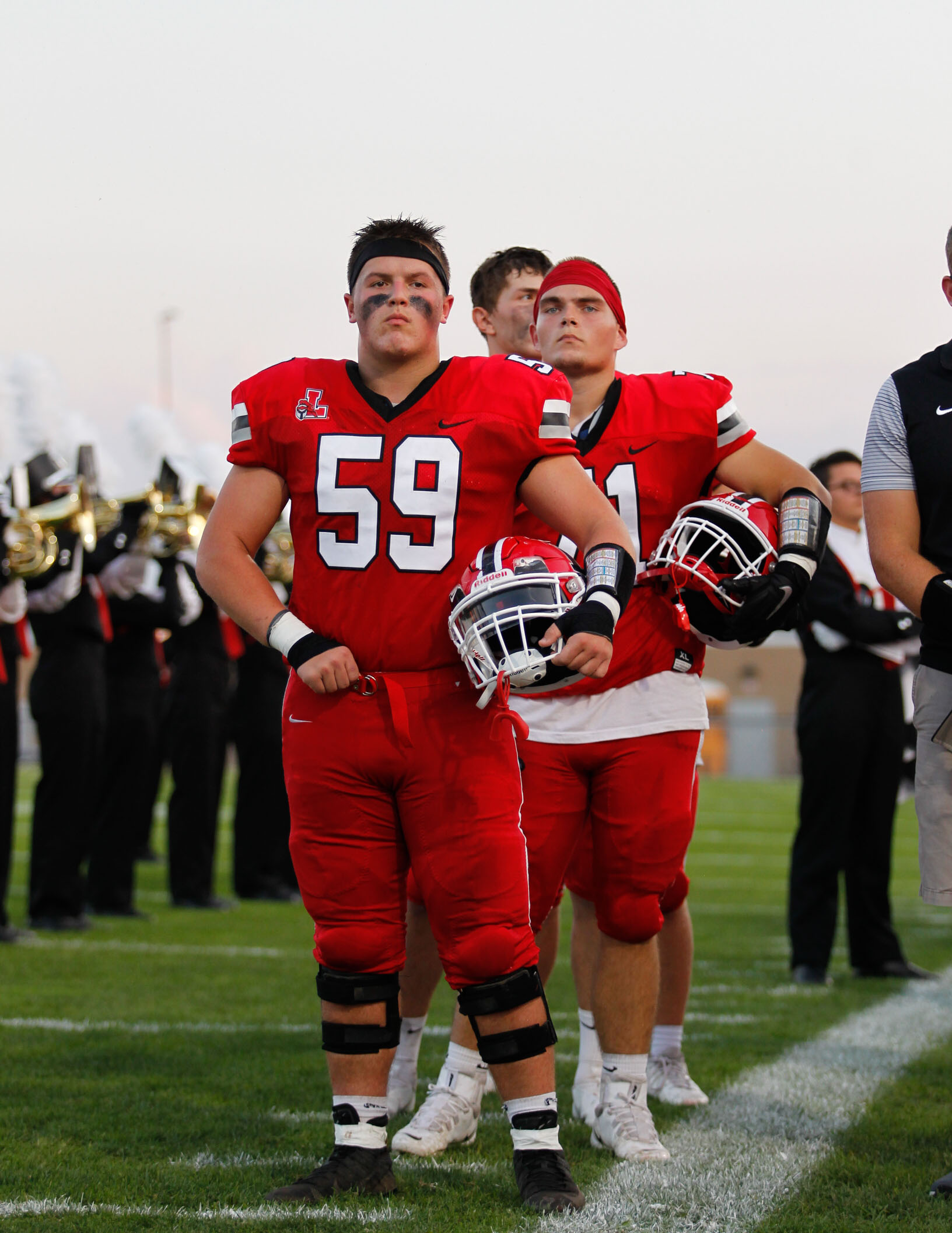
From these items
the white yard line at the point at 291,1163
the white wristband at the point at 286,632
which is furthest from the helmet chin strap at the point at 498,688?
the white yard line at the point at 291,1163

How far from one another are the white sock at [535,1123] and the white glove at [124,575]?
5.98 metres

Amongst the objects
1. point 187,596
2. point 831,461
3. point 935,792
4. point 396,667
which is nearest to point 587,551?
point 396,667

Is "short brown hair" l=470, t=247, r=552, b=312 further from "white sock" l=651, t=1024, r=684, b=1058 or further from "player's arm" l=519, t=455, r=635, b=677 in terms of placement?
"white sock" l=651, t=1024, r=684, b=1058

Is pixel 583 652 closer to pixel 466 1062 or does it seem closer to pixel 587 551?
pixel 587 551

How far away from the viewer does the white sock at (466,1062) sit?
380cm

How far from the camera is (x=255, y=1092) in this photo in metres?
4.16

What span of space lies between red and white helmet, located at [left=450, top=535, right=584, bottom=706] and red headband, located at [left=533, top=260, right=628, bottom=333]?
3.57ft

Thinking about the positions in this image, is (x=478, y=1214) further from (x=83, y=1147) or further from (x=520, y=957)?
(x=83, y=1147)

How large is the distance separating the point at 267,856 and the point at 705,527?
6.79 meters

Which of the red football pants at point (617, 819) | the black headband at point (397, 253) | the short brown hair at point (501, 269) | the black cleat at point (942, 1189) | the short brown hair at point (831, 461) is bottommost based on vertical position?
the black cleat at point (942, 1189)

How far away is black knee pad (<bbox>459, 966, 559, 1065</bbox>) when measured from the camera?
10.4 ft

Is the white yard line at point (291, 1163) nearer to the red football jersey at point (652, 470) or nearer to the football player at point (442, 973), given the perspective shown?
the football player at point (442, 973)

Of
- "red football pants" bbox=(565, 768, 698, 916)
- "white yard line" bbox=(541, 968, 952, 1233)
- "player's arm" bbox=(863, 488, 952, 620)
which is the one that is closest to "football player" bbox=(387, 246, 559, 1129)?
"red football pants" bbox=(565, 768, 698, 916)

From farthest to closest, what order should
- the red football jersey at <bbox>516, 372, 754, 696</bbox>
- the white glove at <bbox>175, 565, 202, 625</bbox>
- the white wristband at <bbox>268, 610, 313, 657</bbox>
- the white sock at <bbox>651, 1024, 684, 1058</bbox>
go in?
the white glove at <bbox>175, 565, 202, 625</bbox> < the white sock at <bbox>651, 1024, 684, 1058</bbox> < the red football jersey at <bbox>516, 372, 754, 696</bbox> < the white wristband at <bbox>268, 610, 313, 657</bbox>
